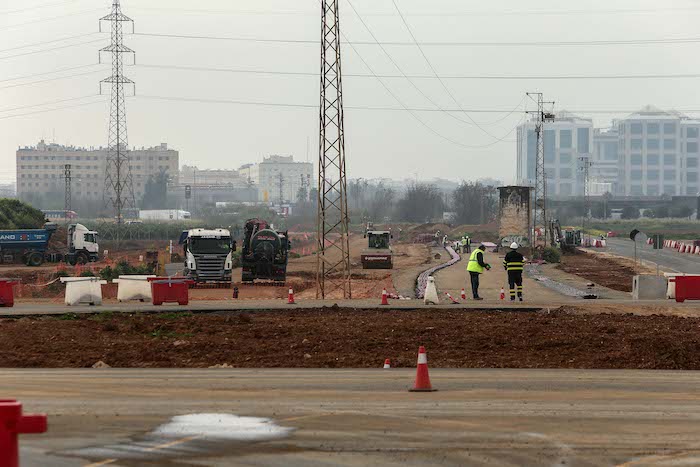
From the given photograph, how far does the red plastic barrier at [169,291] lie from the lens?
37.0 m

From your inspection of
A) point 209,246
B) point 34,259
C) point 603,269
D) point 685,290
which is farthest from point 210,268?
point 603,269

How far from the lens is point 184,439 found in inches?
511

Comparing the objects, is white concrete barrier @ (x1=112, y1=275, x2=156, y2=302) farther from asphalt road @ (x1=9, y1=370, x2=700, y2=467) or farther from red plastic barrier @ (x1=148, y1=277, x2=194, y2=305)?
asphalt road @ (x1=9, y1=370, x2=700, y2=467)

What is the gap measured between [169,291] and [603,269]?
44720mm

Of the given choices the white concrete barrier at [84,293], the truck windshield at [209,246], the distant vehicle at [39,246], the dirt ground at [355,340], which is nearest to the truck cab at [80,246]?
the distant vehicle at [39,246]

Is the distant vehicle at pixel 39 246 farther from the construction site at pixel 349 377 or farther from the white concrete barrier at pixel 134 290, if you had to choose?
the white concrete barrier at pixel 134 290

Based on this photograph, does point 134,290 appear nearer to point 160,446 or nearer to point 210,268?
point 210,268

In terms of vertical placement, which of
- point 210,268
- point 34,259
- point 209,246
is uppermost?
point 209,246

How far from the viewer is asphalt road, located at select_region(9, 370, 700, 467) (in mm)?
12133

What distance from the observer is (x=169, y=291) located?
122ft

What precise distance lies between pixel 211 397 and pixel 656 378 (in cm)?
821

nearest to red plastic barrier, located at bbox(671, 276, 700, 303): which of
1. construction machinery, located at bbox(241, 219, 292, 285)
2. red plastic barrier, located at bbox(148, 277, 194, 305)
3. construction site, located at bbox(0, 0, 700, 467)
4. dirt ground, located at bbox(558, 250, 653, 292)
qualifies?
construction site, located at bbox(0, 0, 700, 467)

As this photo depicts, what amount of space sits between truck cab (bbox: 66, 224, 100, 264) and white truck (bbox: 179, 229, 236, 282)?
77.3ft

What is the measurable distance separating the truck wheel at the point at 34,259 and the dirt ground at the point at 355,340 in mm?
47807
